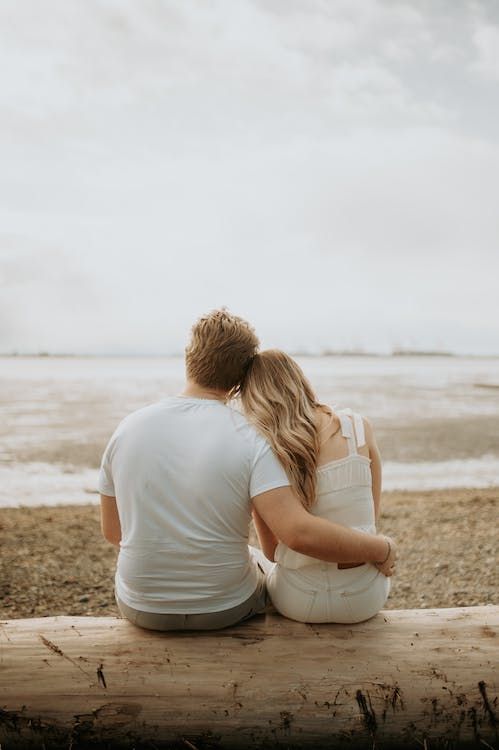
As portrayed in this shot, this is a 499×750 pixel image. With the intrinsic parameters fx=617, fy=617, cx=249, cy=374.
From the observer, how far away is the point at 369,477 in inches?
107

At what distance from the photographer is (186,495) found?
2471mm

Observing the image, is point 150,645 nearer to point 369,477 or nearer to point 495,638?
point 369,477

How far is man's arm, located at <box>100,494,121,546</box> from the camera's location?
2.81 m

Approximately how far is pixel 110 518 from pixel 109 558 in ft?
12.2

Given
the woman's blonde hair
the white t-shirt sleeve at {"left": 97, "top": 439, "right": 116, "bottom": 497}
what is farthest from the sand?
the woman's blonde hair

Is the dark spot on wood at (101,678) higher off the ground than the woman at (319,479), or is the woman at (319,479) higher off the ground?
the woman at (319,479)

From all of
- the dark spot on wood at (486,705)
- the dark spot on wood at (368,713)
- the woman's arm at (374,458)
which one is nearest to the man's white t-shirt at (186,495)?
the woman's arm at (374,458)

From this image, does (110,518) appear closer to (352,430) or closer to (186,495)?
(186,495)

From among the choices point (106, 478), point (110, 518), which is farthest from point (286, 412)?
point (110, 518)

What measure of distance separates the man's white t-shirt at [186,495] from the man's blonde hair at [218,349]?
0.14m

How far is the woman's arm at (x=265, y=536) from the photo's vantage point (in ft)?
9.07

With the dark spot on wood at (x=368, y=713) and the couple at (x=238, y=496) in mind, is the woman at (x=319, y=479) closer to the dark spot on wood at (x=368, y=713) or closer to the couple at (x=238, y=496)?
the couple at (x=238, y=496)

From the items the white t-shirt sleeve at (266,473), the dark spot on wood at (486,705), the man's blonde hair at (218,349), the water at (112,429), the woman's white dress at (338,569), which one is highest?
the man's blonde hair at (218,349)

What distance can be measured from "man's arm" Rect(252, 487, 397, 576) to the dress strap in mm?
362
